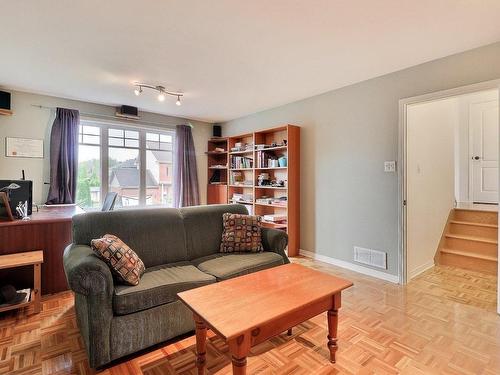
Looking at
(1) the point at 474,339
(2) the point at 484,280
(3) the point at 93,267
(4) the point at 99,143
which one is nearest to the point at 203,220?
(3) the point at 93,267

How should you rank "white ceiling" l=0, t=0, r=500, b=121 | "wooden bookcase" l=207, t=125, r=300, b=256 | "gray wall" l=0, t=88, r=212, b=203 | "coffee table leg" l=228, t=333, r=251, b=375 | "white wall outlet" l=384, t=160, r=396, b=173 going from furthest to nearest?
"wooden bookcase" l=207, t=125, r=300, b=256 < "gray wall" l=0, t=88, r=212, b=203 < "white wall outlet" l=384, t=160, r=396, b=173 < "white ceiling" l=0, t=0, r=500, b=121 < "coffee table leg" l=228, t=333, r=251, b=375

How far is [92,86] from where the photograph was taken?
3475mm

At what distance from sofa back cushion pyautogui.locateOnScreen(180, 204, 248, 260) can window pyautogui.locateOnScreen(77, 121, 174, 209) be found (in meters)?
2.54

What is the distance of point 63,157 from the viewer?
3.88 meters

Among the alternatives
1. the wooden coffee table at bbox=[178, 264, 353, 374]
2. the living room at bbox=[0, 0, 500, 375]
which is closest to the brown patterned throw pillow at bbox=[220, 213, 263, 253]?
the living room at bbox=[0, 0, 500, 375]

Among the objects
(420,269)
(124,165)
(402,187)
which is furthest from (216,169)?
(420,269)

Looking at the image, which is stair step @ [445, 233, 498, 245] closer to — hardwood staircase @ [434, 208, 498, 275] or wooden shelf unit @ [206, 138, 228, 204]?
hardwood staircase @ [434, 208, 498, 275]

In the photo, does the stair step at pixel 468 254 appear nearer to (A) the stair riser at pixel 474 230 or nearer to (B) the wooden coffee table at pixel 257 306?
(A) the stair riser at pixel 474 230

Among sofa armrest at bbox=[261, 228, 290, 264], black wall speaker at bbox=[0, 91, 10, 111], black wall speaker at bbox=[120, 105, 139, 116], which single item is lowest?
sofa armrest at bbox=[261, 228, 290, 264]

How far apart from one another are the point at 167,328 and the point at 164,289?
0.27 meters

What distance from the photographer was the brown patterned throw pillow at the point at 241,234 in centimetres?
264

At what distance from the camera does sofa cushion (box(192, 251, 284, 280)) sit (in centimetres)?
214

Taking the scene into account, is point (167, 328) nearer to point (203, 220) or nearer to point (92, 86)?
point (203, 220)

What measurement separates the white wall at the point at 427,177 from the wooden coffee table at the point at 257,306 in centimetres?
186
